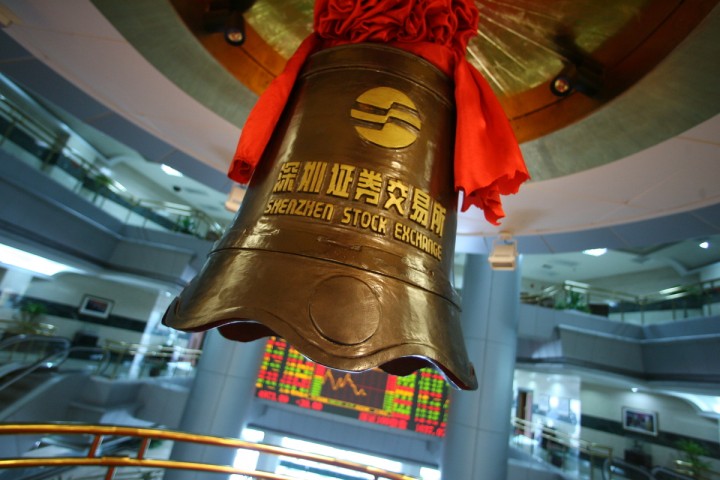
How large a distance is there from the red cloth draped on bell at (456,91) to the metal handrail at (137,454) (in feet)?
3.94

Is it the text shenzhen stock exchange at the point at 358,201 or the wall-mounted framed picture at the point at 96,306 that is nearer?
the text shenzhen stock exchange at the point at 358,201

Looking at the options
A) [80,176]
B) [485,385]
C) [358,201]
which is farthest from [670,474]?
[80,176]

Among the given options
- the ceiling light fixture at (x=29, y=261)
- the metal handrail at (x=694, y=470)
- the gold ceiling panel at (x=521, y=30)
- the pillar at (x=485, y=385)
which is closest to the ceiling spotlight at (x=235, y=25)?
the gold ceiling panel at (x=521, y=30)

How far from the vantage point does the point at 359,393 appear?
21.9 feet

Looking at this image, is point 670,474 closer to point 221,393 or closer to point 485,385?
point 485,385

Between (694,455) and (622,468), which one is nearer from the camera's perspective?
(622,468)

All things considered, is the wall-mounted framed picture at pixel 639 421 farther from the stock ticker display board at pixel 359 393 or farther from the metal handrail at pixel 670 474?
the stock ticker display board at pixel 359 393

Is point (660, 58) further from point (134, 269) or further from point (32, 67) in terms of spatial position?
point (134, 269)

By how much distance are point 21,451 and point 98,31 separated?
775 cm

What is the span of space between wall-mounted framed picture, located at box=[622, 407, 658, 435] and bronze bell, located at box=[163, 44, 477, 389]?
13.6 metres

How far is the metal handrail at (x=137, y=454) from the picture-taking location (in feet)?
4.75

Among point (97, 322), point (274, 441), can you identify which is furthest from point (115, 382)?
point (97, 322)

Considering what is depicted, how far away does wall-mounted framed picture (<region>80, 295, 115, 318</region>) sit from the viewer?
12.9 metres

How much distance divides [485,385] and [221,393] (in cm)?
411
